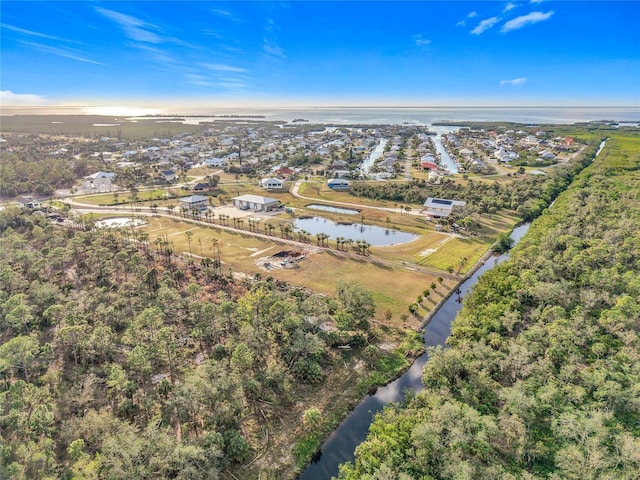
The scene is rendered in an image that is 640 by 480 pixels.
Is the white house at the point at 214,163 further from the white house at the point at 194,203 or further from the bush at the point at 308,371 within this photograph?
the bush at the point at 308,371

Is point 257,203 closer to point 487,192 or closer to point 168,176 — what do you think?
point 168,176

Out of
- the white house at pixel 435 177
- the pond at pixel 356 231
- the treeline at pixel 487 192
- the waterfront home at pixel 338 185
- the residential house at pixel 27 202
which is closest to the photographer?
the pond at pixel 356 231

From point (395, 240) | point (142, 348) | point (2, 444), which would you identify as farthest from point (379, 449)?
point (395, 240)

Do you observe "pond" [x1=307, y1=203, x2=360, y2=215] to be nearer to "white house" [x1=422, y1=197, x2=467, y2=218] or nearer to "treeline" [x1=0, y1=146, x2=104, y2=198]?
"white house" [x1=422, y1=197, x2=467, y2=218]

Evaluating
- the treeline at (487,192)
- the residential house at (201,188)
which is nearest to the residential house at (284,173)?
the treeline at (487,192)

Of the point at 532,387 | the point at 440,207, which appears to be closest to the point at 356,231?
the point at 440,207

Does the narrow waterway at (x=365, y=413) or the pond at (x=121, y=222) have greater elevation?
the pond at (x=121, y=222)

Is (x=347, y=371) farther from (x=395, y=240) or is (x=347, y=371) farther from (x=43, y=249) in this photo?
(x=43, y=249)
